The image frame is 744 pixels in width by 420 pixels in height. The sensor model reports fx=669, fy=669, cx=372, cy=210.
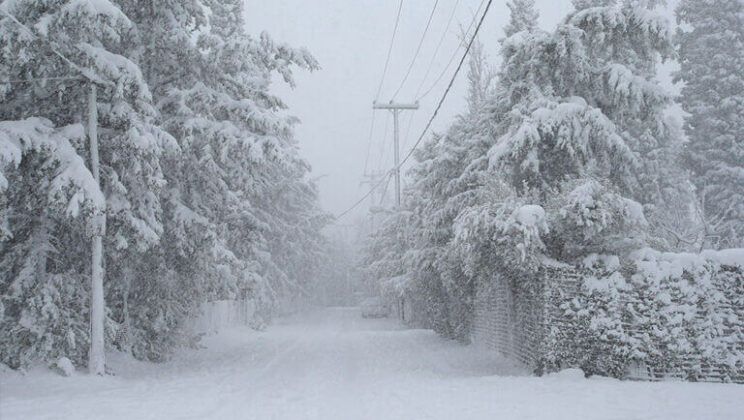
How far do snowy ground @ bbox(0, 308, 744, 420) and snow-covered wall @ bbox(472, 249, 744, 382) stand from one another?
1.98 feet

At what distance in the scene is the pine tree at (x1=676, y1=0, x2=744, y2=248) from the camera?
2848 centimetres

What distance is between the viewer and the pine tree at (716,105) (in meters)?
28.5

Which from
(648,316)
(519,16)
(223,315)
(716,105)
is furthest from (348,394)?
(716,105)

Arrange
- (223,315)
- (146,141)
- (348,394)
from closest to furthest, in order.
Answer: (348,394) < (146,141) < (223,315)

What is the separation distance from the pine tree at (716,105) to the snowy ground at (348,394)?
725 inches

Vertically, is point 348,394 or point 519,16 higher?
point 519,16

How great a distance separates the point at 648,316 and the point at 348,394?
513 centimetres

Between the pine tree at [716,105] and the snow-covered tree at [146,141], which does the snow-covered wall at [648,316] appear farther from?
the pine tree at [716,105]

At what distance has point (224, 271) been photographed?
1861cm

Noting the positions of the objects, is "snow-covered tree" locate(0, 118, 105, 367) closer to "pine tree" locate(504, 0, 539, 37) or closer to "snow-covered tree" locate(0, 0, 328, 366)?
"snow-covered tree" locate(0, 0, 328, 366)

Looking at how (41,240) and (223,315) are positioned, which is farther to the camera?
(223,315)

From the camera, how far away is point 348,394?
10.3m

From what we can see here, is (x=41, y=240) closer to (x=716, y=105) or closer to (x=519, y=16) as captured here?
(x=519, y=16)

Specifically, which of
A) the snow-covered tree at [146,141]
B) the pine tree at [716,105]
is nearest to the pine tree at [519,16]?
the snow-covered tree at [146,141]
